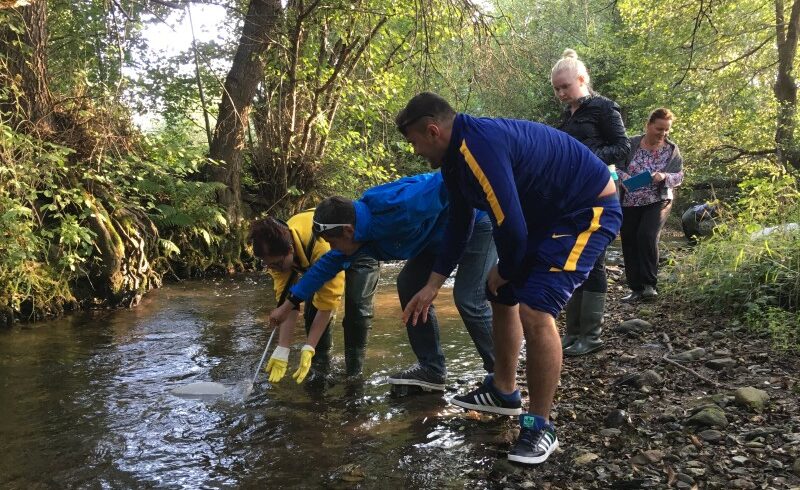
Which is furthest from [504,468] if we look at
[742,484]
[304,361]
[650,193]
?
[650,193]

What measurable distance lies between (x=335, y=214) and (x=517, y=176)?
103 centimetres

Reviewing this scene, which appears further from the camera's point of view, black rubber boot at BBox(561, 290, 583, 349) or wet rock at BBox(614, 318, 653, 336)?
wet rock at BBox(614, 318, 653, 336)

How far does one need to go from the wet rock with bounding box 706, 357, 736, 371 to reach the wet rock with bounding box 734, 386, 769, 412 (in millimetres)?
553

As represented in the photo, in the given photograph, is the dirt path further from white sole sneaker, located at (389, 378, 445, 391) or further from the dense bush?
white sole sneaker, located at (389, 378, 445, 391)

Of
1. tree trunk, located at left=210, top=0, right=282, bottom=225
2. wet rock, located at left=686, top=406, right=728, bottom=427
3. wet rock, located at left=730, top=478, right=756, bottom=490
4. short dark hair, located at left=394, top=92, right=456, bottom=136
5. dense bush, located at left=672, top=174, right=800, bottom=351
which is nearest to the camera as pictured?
wet rock, located at left=730, top=478, right=756, bottom=490

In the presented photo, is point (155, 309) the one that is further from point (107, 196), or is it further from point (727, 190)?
point (727, 190)

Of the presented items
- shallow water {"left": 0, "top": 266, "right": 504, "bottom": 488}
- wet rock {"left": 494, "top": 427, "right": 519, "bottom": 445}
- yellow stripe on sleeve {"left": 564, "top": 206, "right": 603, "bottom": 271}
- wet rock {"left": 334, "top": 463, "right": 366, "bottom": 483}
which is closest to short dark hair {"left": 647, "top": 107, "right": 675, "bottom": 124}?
shallow water {"left": 0, "top": 266, "right": 504, "bottom": 488}

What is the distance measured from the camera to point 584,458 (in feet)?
8.59

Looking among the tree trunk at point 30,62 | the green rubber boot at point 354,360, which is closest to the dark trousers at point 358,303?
the green rubber boot at point 354,360

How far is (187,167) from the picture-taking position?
28.3ft

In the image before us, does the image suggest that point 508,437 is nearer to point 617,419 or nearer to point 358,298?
point 617,419

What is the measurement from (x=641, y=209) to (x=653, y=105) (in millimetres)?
13622

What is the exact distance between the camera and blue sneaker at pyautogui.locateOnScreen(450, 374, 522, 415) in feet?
10.4

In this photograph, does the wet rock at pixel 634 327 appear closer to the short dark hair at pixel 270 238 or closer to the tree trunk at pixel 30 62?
the short dark hair at pixel 270 238
